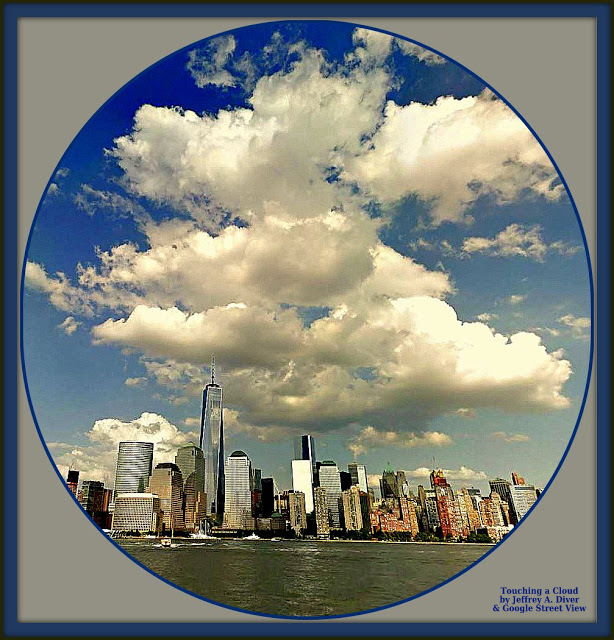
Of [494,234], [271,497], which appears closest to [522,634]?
[271,497]

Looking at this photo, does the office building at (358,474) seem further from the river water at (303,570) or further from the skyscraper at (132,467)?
the skyscraper at (132,467)

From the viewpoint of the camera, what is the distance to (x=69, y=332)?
2943mm

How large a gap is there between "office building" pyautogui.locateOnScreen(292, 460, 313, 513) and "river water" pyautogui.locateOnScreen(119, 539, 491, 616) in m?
0.23

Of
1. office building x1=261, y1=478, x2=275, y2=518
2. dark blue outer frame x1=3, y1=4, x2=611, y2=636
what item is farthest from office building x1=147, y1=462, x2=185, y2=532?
dark blue outer frame x1=3, y1=4, x2=611, y2=636

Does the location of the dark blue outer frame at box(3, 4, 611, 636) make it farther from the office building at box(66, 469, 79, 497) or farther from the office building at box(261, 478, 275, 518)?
the office building at box(261, 478, 275, 518)

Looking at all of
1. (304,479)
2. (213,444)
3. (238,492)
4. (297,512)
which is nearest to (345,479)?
(304,479)

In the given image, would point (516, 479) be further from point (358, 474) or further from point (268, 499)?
point (268, 499)

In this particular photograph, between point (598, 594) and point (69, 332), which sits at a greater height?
point (69, 332)

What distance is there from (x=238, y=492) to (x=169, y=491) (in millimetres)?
388

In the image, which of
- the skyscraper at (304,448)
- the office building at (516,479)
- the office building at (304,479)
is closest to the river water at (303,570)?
the office building at (304,479)

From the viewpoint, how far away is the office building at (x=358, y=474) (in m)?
2.84

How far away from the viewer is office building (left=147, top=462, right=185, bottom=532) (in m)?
2.89

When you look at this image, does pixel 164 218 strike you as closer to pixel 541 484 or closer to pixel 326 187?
pixel 326 187

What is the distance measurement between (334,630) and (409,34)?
2883mm
